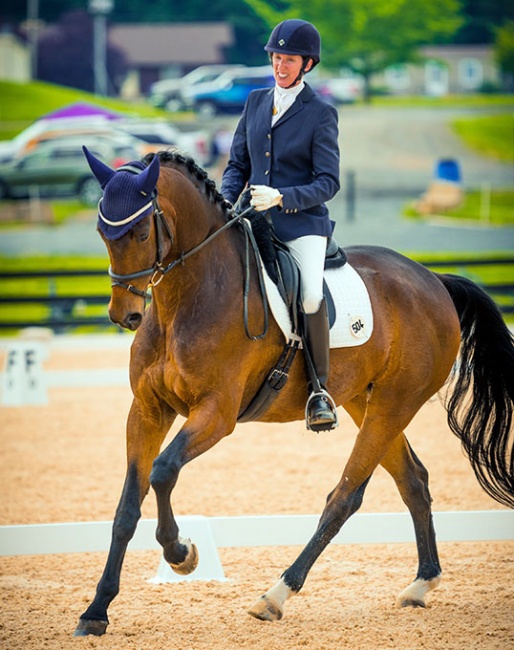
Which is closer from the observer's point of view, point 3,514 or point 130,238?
point 130,238

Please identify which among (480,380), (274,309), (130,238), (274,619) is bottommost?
(274,619)

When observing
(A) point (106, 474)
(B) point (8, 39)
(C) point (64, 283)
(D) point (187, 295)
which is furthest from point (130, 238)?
(B) point (8, 39)

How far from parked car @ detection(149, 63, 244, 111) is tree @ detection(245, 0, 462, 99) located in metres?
1.53

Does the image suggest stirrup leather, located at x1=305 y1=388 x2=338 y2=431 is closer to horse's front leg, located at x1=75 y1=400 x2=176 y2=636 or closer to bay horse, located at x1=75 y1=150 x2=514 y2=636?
bay horse, located at x1=75 y1=150 x2=514 y2=636

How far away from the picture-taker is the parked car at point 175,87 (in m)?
19.2

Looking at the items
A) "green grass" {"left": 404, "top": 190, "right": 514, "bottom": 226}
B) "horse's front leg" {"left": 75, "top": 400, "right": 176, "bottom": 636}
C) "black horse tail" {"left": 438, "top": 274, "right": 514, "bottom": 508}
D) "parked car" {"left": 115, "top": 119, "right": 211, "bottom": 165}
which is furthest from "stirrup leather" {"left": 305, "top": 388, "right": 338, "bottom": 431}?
"green grass" {"left": 404, "top": 190, "right": 514, "bottom": 226}

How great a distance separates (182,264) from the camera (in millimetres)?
4168

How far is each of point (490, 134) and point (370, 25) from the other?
329cm

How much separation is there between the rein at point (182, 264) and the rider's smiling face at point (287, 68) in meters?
0.65

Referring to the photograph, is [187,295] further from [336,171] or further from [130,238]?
[336,171]

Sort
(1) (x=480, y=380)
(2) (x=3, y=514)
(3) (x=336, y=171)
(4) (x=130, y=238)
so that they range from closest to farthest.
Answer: (4) (x=130, y=238)
(3) (x=336, y=171)
(1) (x=480, y=380)
(2) (x=3, y=514)

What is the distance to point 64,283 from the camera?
18.6 metres

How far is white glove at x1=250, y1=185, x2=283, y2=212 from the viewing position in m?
4.23

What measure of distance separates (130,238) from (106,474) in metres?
4.28
